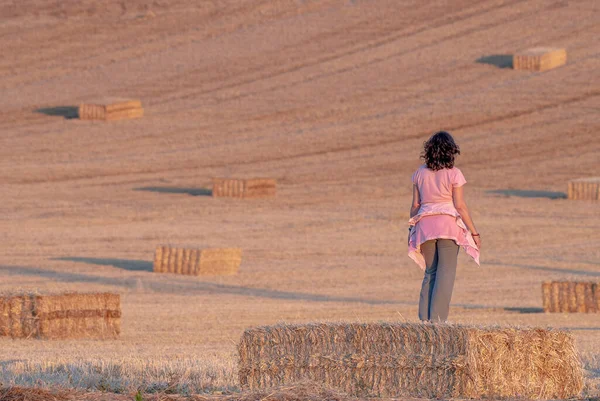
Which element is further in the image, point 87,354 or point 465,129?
point 465,129

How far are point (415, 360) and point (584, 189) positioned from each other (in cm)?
2960

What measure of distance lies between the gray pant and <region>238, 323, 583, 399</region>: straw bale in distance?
156 centimetres

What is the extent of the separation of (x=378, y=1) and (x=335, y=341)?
181 ft

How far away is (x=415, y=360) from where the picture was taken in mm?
8992

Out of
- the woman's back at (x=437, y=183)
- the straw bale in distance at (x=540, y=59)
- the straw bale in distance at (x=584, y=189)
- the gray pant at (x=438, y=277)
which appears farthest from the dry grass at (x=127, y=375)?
the straw bale in distance at (x=540, y=59)

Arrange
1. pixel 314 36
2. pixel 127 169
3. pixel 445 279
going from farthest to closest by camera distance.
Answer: pixel 314 36, pixel 127 169, pixel 445 279

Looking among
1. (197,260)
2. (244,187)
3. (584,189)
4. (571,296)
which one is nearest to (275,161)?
(244,187)

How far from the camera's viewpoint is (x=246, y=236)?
3222 centimetres

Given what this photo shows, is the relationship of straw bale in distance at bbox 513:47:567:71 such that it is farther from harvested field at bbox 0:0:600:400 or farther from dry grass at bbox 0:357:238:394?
dry grass at bbox 0:357:238:394

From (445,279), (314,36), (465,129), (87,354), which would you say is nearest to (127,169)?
(465,129)

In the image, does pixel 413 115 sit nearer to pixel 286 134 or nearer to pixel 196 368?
pixel 286 134

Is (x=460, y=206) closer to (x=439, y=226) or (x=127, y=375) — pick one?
(x=439, y=226)

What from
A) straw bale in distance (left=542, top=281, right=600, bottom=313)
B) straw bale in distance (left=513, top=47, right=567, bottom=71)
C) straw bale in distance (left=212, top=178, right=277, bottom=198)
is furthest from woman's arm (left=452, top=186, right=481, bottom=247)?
straw bale in distance (left=513, top=47, right=567, bottom=71)

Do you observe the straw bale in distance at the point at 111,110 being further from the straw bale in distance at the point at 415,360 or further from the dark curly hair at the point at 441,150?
the straw bale in distance at the point at 415,360
